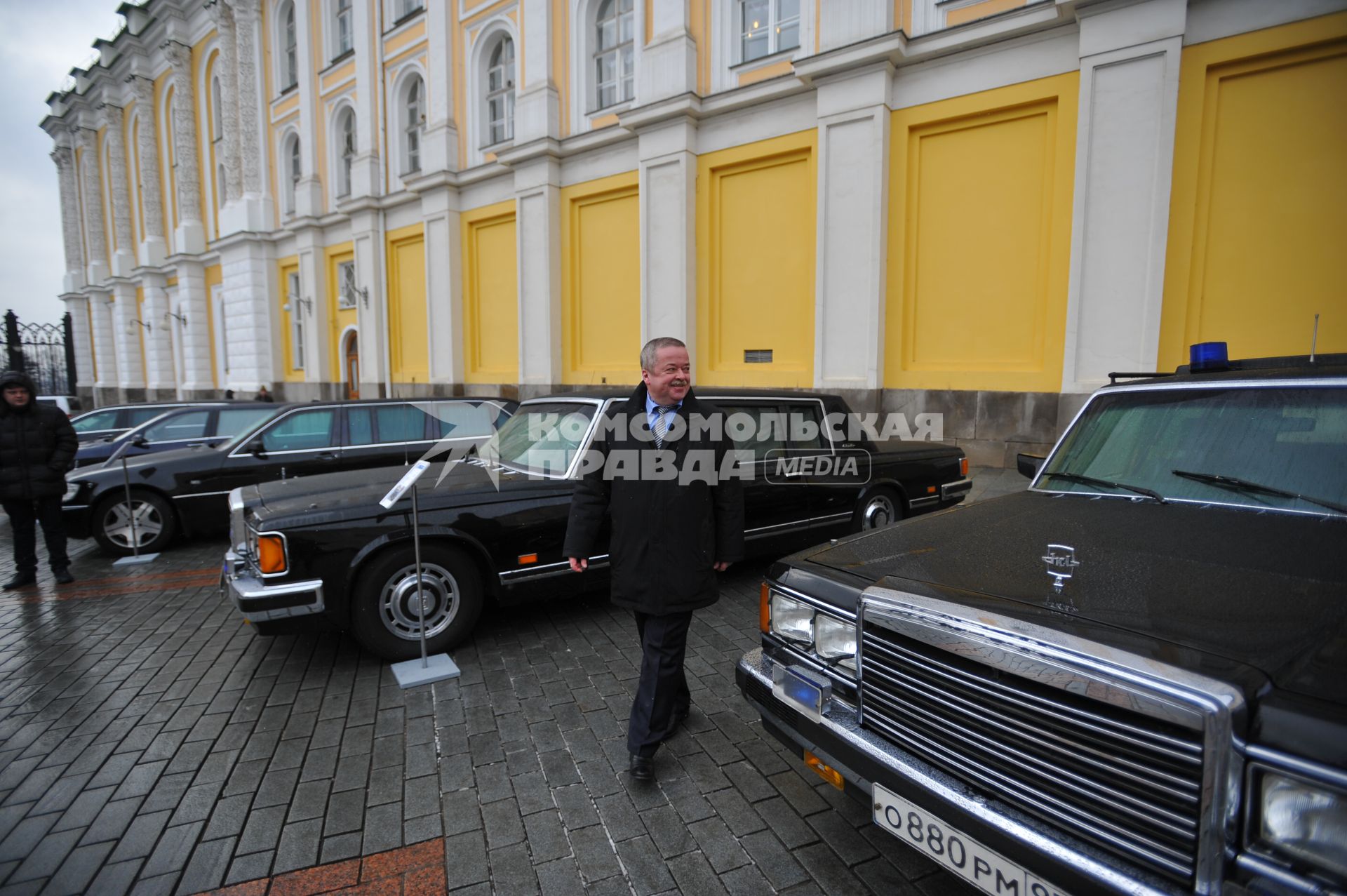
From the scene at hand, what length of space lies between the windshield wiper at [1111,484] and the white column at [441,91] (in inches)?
691

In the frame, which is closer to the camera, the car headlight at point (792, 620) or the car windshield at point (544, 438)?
the car headlight at point (792, 620)

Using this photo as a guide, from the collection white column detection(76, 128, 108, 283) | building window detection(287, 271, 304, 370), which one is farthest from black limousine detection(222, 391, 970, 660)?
white column detection(76, 128, 108, 283)

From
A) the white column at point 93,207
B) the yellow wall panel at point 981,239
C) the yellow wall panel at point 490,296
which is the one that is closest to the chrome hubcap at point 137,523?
the yellow wall panel at point 490,296

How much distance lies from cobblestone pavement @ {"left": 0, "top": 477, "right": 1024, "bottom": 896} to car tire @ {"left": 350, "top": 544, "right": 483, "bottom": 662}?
184mm

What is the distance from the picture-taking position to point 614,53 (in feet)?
46.4

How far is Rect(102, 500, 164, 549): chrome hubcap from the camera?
22.1ft

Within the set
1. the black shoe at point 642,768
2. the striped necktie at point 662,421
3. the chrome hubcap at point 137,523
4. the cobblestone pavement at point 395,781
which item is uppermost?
the striped necktie at point 662,421

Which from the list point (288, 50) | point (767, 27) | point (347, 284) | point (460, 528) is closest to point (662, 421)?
point (460, 528)

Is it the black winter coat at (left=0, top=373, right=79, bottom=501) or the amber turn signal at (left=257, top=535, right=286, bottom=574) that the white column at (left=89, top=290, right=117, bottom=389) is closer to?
the black winter coat at (left=0, top=373, right=79, bottom=501)

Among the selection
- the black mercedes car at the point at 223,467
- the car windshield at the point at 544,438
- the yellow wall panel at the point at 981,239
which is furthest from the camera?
the yellow wall panel at the point at 981,239

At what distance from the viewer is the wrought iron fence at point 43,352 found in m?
22.0

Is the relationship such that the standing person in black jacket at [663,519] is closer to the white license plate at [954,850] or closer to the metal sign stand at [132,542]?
the white license plate at [954,850]

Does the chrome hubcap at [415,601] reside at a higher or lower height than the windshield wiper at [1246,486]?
lower

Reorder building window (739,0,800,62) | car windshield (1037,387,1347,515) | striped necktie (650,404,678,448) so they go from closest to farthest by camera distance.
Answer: car windshield (1037,387,1347,515) → striped necktie (650,404,678,448) → building window (739,0,800,62)
